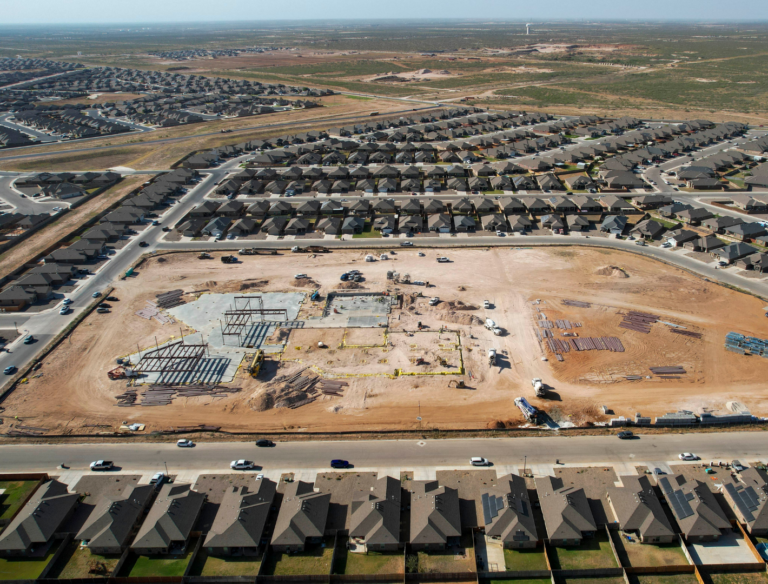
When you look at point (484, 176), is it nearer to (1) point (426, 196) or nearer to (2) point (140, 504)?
(1) point (426, 196)

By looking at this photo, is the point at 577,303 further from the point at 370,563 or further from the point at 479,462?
the point at 370,563

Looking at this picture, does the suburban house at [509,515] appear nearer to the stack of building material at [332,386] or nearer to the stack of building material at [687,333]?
the stack of building material at [332,386]

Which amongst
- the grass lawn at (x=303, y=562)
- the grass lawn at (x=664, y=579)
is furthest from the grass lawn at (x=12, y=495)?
the grass lawn at (x=664, y=579)

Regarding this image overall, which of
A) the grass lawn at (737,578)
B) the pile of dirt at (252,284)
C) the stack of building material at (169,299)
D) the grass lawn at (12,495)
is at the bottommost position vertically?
the grass lawn at (737,578)

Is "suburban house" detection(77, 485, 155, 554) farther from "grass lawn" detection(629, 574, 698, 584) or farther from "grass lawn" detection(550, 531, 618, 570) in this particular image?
"grass lawn" detection(629, 574, 698, 584)

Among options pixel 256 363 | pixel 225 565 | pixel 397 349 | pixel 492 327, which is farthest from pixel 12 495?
pixel 492 327

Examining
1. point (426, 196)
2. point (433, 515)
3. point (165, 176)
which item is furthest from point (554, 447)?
point (165, 176)
